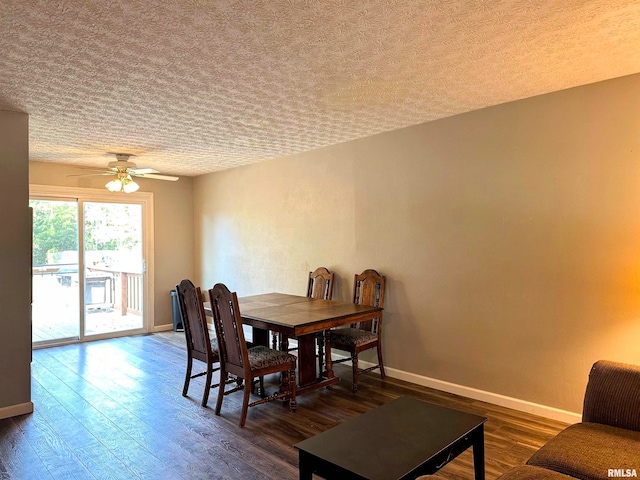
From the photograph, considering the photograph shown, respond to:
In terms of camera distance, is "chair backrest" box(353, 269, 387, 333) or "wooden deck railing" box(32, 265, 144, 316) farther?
"wooden deck railing" box(32, 265, 144, 316)

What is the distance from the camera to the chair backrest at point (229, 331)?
10.5ft

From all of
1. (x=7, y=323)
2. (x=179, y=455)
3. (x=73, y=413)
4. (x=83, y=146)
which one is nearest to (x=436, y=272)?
(x=179, y=455)

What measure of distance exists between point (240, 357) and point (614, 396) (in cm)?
235

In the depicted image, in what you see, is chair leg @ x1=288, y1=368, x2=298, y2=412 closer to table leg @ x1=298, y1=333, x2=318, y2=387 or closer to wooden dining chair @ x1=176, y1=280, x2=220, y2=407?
table leg @ x1=298, y1=333, x2=318, y2=387

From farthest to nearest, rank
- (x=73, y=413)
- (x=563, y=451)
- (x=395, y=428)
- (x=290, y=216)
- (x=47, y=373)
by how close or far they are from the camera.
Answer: (x=290, y=216)
(x=47, y=373)
(x=73, y=413)
(x=395, y=428)
(x=563, y=451)

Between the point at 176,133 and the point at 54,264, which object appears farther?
the point at 54,264

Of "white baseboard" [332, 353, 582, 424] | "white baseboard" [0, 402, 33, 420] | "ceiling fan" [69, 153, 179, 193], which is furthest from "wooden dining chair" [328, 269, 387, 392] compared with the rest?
"ceiling fan" [69, 153, 179, 193]

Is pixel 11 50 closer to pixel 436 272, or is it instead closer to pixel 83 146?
pixel 83 146

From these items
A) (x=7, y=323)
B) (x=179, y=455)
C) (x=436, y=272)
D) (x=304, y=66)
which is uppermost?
(x=304, y=66)

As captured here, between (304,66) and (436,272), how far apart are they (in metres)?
2.22

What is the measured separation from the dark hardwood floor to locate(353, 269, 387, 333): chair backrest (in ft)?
1.76

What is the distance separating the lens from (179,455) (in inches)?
108

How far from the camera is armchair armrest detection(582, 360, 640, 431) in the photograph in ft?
6.72

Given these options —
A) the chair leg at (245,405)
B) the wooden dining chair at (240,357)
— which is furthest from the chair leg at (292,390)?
the chair leg at (245,405)
